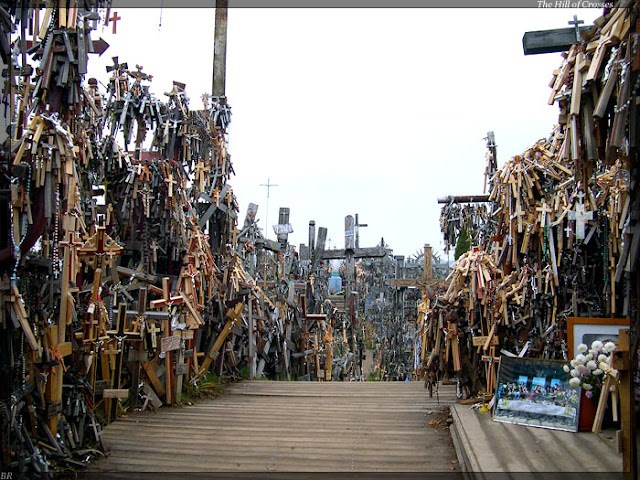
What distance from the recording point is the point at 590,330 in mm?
6641

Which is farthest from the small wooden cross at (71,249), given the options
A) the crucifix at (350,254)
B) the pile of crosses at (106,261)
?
the crucifix at (350,254)

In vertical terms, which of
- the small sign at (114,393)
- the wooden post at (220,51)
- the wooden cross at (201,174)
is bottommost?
the small sign at (114,393)

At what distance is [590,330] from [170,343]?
5.45 meters

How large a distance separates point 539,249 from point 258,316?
22.0ft

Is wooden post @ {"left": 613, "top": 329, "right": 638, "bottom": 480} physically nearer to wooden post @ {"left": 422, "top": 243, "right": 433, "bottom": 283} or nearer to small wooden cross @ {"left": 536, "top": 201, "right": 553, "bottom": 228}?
small wooden cross @ {"left": 536, "top": 201, "right": 553, "bottom": 228}

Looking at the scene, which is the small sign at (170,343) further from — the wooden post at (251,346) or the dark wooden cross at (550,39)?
the dark wooden cross at (550,39)

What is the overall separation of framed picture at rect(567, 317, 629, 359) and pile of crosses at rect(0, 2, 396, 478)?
16.8ft

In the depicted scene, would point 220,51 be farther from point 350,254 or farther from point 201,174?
point 350,254

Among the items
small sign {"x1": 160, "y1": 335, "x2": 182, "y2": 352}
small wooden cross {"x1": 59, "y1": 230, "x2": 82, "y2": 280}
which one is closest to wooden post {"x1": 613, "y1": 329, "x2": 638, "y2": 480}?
small wooden cross {"x1": 59, "y1": 230, "x2": 82, "y2": 280}

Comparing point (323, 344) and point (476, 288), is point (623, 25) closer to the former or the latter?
point (476, 288)

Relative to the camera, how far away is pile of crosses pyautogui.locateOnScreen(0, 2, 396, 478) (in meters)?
5.54

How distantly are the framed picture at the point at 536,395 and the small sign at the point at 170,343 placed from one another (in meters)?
4.42

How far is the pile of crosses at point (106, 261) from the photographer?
5.54 meters

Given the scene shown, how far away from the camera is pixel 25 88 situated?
7.14m
